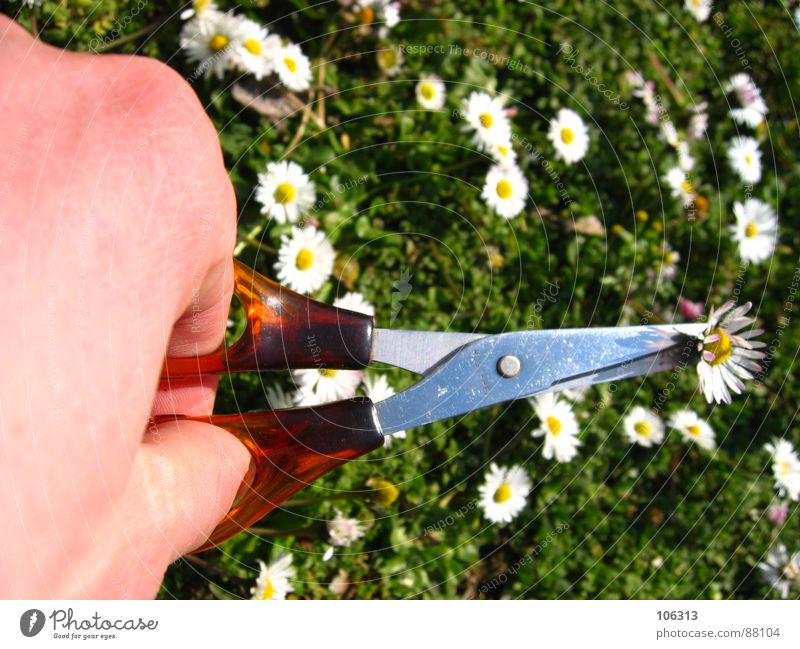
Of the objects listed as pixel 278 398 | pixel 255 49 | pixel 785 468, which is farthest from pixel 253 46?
pixel 785 468

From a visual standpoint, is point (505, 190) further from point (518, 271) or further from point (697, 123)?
point (697, 123)

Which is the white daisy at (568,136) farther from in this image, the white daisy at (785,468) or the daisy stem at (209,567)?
the daisy stem at (209,567)

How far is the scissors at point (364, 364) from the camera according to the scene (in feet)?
2.44

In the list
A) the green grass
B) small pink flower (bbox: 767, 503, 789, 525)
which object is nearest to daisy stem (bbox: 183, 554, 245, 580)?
the green grass

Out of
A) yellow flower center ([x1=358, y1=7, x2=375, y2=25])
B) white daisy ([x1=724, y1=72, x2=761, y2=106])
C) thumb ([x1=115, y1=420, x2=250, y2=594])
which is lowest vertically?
thumb ([x1=115, y1=420, x2=250, y2=594])

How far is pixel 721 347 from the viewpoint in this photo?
2.77ft

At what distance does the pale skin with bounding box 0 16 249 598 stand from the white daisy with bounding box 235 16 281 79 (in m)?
0.48

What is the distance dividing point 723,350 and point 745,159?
2.05ft

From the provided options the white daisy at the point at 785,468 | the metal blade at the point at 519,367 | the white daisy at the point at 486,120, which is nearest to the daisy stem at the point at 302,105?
the white daisy at the point at 486,120

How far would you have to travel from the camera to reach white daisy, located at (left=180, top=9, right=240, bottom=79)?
102 cm

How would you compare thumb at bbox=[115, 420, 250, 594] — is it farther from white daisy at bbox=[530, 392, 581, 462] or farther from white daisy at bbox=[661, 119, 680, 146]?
white daisy at bbox=[661, 119, 680, 146]

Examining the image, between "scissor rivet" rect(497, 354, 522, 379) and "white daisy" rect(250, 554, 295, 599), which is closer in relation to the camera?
"scissor rivet" rect(497, 354, 522, 379)

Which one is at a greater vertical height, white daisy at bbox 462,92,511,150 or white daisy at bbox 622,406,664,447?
white daisy at bbox 462,92,511,150

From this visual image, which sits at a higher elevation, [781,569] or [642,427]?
[642,427]
